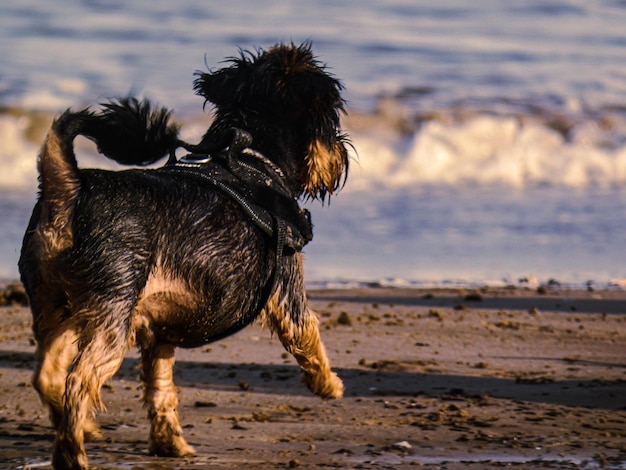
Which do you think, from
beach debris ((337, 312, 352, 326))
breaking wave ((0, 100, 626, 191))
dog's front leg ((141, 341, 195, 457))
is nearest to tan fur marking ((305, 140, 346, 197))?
dog's front leg ((141, 341, 195, 457))

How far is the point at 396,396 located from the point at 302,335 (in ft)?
4.67

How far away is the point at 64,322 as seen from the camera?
16.3 feet

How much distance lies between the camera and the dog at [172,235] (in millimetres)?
4672

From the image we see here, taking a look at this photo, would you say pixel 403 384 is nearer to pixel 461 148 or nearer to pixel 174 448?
pixel 174 448

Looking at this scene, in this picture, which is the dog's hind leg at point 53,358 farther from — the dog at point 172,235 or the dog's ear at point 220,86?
the dog's ear at point 220,86

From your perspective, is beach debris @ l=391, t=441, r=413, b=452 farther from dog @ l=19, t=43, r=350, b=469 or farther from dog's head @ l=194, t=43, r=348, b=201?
dog's head @ l=194, t=43, r=348, b=201

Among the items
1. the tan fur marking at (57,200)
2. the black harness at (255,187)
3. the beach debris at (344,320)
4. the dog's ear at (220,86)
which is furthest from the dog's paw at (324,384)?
the beach debris at (344,320)

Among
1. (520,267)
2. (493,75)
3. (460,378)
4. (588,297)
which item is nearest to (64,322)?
(460,378)

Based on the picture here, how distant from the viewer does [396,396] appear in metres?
6.64

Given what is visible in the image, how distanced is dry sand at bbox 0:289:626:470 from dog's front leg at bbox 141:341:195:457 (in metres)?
0.09

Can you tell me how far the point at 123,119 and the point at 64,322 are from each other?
85cm

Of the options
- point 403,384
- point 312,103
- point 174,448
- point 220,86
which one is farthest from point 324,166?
point 403,384

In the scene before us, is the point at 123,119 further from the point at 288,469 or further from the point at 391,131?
the point at 391,131

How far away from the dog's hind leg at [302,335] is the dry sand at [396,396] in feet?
0.93
